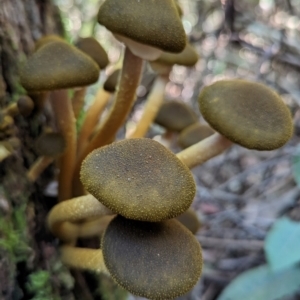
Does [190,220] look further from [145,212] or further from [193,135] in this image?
[145,212]

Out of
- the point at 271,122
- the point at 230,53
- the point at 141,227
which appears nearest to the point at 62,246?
the point at 141,227

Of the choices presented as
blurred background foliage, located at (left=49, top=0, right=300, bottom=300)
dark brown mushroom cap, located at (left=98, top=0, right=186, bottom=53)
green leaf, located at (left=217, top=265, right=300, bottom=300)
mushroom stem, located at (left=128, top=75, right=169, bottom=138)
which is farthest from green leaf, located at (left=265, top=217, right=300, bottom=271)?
dark brown mushroom cap, located at (left=98, top=0, right=186, bottom=53)

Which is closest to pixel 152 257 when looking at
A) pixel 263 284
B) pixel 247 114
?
pixel 247 114

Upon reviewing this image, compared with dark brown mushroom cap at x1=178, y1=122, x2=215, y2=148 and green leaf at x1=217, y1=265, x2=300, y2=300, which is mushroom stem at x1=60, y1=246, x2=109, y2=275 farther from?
green leaf at x1=217, y1=265, x2=300, y2=300

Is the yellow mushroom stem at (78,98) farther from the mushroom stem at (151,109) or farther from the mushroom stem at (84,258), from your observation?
the mushroom stem at (84,258)

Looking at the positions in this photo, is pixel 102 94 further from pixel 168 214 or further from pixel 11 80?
pixel 168 214
